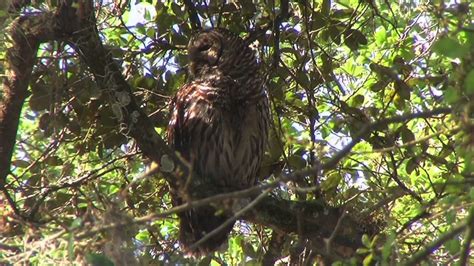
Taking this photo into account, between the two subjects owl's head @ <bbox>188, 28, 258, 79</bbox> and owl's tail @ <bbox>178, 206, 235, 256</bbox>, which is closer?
owl's tail @ <bbox>178, 206, 235, 256</bbox>

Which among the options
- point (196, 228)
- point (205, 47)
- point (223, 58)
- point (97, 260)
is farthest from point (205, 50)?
point (97, 260)

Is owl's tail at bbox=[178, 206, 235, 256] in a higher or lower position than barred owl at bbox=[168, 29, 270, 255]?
lower

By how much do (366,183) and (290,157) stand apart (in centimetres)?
48

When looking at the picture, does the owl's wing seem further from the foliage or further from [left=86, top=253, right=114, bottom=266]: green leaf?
[left=86, top=253, right=114, bottom=266]: green leaf

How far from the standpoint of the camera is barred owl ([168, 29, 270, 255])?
3.79 m

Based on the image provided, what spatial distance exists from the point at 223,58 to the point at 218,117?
1.15 ft

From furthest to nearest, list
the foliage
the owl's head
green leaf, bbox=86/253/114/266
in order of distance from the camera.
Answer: the owl's head < the foliage < green leaf, bbox=86/253/114/266

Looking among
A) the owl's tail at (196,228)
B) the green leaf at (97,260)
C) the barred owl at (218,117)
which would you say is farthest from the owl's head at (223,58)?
the green leaf at (97,260)

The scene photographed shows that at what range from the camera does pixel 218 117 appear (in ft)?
12.5

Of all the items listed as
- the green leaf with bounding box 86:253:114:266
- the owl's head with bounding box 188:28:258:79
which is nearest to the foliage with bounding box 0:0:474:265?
the owl's head with bounding box 188:28:258:79

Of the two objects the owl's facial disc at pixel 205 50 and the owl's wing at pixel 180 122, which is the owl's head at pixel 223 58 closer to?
the owl's facial disc at pixel 205 50

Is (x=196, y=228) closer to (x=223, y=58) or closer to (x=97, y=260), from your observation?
(x=223, y=58)

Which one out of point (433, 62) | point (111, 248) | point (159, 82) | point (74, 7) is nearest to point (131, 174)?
point (159, 82)

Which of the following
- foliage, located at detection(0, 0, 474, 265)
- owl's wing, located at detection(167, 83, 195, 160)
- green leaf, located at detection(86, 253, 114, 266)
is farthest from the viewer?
owl's wing, located at detection(167, 83, 195, 160)
